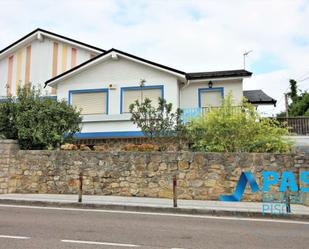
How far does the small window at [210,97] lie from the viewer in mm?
18703

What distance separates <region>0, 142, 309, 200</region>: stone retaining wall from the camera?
468 inches

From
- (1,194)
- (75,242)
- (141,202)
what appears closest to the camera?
(75,242)

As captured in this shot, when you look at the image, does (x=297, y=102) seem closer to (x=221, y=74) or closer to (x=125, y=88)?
(x=221, y=74)

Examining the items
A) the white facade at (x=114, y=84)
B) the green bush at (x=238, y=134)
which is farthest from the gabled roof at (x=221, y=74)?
the green bush at (x=238, y=134)

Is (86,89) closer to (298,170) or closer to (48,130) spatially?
(48,130)

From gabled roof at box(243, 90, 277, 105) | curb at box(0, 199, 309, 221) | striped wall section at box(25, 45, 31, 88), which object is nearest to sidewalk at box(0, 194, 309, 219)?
curb at box(0, 199, 309, 221)

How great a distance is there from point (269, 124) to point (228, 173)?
378 cm

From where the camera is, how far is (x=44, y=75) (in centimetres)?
2217

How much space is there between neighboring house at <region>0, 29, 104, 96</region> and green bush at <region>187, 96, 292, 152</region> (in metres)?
11.5

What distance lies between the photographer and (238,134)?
13602 mm

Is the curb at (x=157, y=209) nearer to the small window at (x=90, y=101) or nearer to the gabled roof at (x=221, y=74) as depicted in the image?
the small window at (x=90, y=101)

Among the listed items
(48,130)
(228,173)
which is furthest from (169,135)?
(48,130)

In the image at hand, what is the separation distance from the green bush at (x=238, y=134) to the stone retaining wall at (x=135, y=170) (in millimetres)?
1475

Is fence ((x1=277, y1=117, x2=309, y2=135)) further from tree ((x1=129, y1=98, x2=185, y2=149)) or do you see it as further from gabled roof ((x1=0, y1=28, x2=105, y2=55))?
gabled roof ((x1=0, y1=28, x2=105, y2=55))
